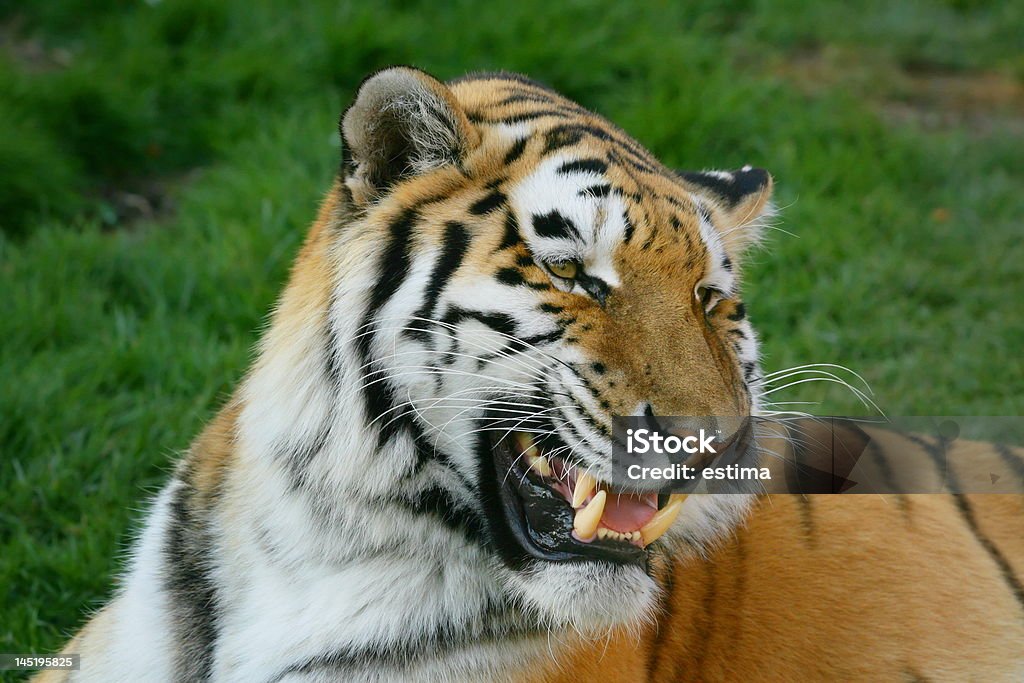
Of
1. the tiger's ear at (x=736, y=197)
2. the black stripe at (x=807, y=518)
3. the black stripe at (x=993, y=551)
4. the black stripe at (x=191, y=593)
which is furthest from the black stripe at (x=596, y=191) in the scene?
the black stripe at (x=993, y=551)

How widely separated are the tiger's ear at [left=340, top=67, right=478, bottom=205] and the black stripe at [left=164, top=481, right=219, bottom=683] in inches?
28.0

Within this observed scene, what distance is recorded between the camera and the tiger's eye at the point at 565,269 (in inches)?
72.1

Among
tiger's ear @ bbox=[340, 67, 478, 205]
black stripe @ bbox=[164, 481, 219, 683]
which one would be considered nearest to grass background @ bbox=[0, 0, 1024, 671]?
black stripe @ bbox=[164, 481, 219, 683]

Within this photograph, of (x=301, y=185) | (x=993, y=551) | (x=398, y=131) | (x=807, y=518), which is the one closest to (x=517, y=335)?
(x=398, y=131)

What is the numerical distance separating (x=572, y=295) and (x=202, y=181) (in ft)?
10.3

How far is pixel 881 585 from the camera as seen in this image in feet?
7.17

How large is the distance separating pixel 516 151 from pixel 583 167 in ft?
0.44

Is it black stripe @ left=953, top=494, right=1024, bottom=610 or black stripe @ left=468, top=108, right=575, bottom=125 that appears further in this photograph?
black stripe @ left=953, top=494, right=1024, bottom=610

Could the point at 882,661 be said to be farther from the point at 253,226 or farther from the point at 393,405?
the point at 253,226

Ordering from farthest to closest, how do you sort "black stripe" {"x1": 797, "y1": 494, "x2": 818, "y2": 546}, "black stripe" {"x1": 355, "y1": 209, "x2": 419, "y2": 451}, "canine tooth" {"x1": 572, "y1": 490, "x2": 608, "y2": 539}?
"black stripe" {"x1": 797, "y1": 494, "x2": 818, "y2": 546} → "black stripe" {"x1": 355, "y1": 209, "x2": 419, "y2": 451} → "canine tooth" {"x1": 572, "y1": 490, "x2": 608, "y2": 539}

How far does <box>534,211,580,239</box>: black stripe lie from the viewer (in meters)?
1.83

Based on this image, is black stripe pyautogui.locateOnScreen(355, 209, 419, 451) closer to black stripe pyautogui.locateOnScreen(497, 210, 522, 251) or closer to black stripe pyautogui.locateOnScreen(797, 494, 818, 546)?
Result: black stripe pyautogui.locateOnScreen(497, 210, 522, 251)

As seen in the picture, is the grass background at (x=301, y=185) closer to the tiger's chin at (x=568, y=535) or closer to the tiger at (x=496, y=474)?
the tiger at (x=496, y=474)

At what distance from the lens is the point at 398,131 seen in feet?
6.49
